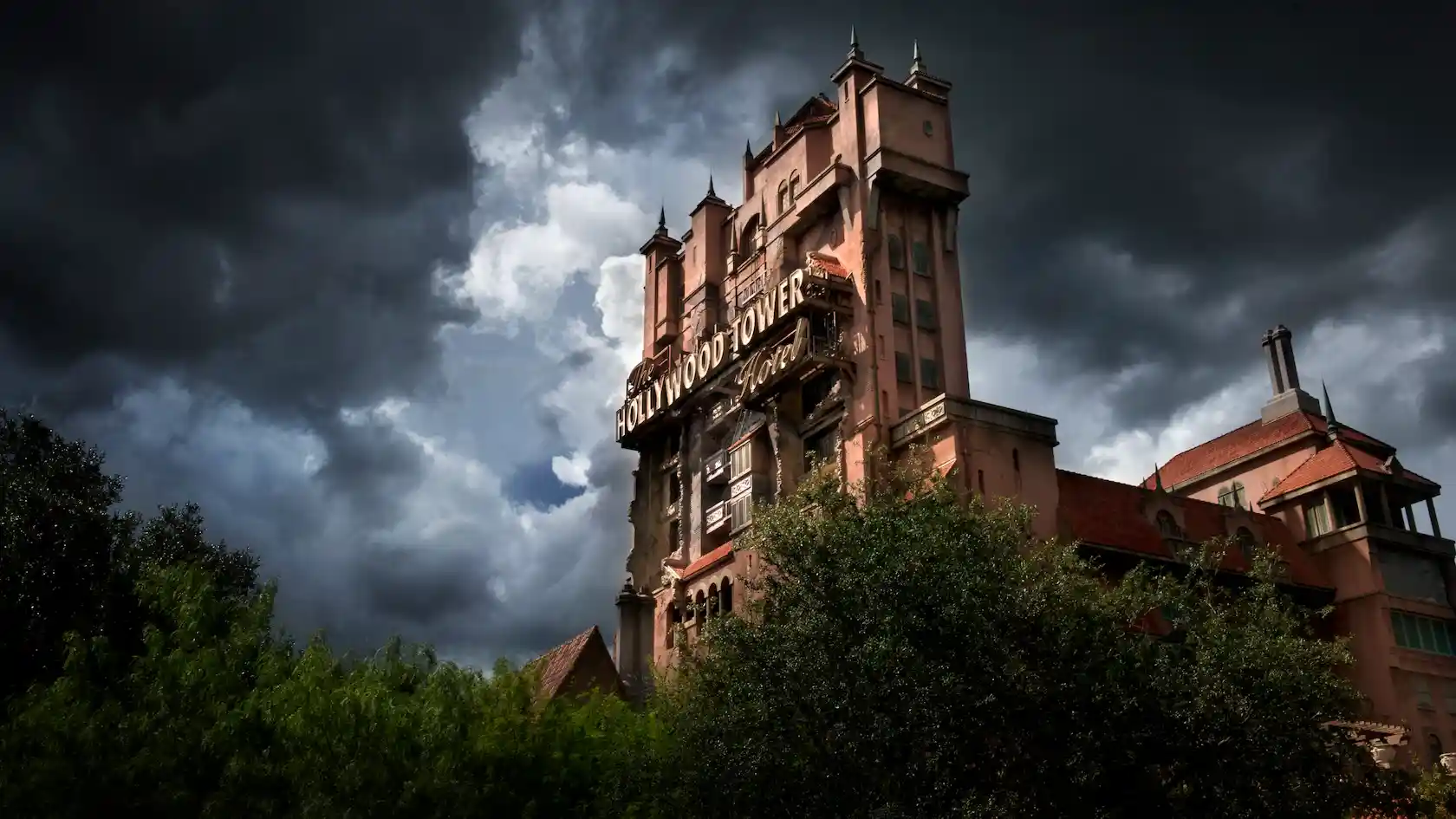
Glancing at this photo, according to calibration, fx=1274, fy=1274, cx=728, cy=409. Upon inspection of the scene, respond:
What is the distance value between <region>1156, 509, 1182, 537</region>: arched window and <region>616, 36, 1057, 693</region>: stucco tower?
6.76 metres

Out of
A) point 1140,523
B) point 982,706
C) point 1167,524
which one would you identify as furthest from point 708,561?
point 982,706

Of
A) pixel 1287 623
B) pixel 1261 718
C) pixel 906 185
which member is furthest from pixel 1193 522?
pixel 1261 718

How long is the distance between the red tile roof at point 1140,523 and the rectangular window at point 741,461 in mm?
11871

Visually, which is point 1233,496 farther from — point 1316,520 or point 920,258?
point 920,258

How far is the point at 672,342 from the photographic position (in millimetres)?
62375

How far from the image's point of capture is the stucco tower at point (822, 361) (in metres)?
45.3

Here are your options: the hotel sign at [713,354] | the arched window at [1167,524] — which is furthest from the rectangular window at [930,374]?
the arched window at [1167,524]

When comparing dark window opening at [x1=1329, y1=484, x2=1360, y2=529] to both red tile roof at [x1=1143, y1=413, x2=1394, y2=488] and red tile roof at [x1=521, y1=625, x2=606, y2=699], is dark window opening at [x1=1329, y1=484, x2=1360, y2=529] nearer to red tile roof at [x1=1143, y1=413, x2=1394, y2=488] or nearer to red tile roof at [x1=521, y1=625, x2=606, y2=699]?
red tile roof at [x1=1143, y1=413, x2=1394, y2=488]

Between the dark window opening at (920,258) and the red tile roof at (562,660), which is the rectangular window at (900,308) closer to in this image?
the dark window opening at (920,258)

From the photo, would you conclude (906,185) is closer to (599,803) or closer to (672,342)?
(672,342)

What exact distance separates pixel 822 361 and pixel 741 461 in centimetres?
582

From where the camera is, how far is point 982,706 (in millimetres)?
22953

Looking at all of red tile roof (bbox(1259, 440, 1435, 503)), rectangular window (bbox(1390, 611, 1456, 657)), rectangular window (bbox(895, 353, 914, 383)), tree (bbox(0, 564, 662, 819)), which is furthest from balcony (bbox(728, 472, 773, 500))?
rectangular window (bbox(1390, 611, 1456, 657))

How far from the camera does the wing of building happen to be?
1781 inches
